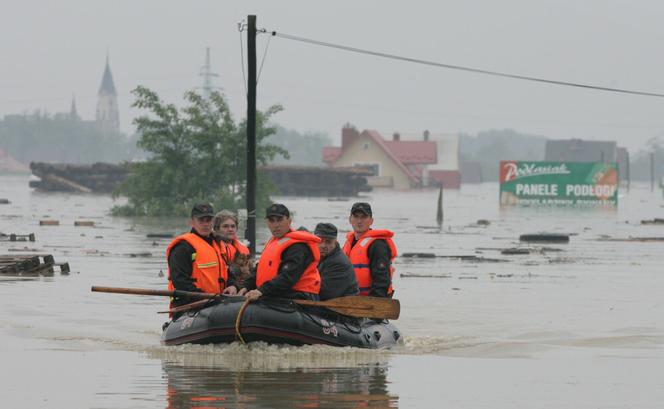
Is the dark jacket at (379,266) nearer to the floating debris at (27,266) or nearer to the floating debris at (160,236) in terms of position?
the floating debris at (27,266)

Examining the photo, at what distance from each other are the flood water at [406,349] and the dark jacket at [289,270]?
2.21 ft

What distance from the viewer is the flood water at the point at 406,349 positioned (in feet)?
46.5

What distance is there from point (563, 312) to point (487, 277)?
24.5 ft

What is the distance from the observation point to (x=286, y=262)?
54.6ft

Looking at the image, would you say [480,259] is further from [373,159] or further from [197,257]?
[373,159]

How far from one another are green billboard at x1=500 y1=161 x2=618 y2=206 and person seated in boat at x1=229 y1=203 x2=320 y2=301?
83.0m

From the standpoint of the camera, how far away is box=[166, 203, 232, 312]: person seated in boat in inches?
669

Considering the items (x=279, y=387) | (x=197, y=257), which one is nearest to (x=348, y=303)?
(x=197, y=257)

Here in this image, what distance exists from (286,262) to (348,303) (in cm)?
111

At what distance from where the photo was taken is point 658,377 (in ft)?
52.5

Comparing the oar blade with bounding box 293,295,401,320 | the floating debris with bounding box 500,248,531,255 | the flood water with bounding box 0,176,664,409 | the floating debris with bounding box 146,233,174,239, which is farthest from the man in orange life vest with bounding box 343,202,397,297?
the floating debris with bounding box 146,233,174,239

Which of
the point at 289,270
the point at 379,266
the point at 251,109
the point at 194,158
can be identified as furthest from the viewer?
the point at 194,158

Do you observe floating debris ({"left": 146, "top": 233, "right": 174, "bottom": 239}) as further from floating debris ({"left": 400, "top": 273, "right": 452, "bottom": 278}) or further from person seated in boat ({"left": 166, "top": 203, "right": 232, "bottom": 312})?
person seated in boat ({"left": 166, "top": 203, "right": 232, "bottom": 312})

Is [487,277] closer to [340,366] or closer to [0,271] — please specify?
[0,271]
